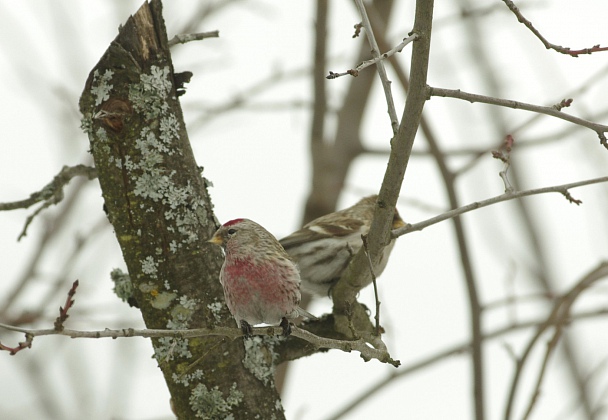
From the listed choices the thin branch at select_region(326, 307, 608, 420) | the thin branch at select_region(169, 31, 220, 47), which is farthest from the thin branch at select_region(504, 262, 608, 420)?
the thin branch at select_region(169, 31, 220, 47)

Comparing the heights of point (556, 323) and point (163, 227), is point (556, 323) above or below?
above

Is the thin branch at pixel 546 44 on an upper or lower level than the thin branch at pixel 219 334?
upper

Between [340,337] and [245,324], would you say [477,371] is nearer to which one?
[340,337]

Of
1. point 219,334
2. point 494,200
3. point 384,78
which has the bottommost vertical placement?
point 219,334

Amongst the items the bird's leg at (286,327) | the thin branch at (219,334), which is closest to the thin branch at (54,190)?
the bird's leg at (286,327)

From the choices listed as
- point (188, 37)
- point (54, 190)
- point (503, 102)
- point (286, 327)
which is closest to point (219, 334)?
point (286, 327)

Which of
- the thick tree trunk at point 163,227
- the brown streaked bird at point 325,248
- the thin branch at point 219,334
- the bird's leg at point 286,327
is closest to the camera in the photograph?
the thin branch at point 219,334

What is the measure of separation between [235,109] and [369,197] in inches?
73.0

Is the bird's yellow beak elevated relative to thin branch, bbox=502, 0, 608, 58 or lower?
lower

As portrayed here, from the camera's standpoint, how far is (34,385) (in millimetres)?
8172

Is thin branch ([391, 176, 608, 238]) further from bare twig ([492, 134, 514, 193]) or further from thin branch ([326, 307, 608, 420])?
thin branch ([326, 307, 608, 420])

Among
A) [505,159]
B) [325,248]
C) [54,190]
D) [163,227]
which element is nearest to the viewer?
[505,159]

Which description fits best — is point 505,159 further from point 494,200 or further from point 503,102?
point 503,102

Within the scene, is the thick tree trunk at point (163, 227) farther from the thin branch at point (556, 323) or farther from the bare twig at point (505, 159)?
the thin branch at point (556, 323)
